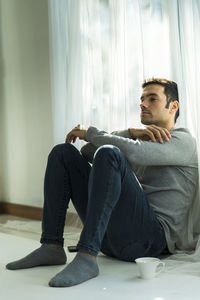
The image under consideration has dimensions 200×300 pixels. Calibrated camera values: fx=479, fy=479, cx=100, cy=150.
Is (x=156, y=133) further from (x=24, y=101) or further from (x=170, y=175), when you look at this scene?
(x=24, y=101)

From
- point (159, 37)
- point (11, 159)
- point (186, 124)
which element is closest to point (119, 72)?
point (159, 37)

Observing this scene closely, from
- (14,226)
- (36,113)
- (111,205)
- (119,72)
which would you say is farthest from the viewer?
(36,113)

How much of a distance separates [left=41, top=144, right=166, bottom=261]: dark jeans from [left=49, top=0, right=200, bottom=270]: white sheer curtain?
307mm

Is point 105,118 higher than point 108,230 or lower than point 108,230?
higher

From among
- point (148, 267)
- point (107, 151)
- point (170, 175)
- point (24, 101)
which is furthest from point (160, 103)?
point (24, 101)

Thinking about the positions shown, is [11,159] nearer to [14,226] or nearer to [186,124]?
[14,226]

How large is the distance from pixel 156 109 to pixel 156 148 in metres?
0.31

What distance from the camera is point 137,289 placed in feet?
5.87

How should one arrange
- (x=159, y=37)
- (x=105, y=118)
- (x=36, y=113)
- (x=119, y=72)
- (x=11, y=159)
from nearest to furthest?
(x=159, y=37) < (x=119, y=72) < (x=105, y=118) < (x=36, y=113) < (x=11, y=159)

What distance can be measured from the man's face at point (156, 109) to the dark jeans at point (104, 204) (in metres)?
0.38

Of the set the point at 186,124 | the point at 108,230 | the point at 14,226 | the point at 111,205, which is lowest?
the point at 14,226

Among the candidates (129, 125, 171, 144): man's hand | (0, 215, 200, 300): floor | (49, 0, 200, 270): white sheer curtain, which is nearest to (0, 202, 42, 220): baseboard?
(49, 0, 200, 270): white sheer curtain

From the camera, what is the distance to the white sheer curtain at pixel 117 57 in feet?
7.49

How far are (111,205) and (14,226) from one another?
1872 mm
